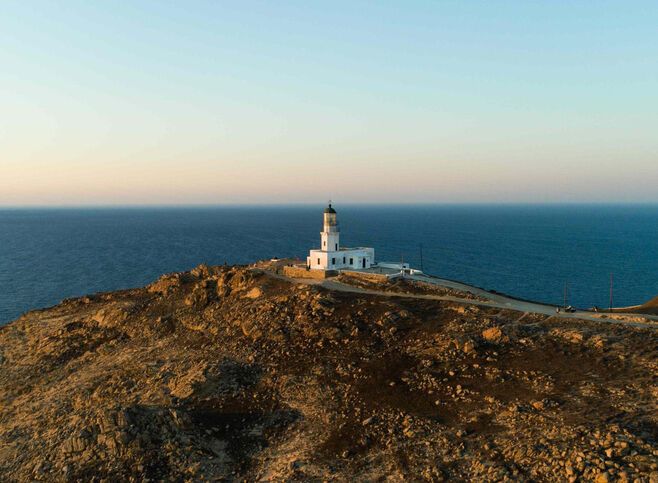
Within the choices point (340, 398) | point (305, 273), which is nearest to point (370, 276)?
point (305, 273)

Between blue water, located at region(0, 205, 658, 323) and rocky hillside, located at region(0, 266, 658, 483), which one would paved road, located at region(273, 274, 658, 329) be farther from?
blue water, located at region(0, 205, 658, 323)

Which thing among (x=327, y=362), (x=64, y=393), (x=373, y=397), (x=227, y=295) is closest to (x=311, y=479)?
(x=373, y=397)

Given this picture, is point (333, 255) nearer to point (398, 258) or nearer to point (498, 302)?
point (498, 302)

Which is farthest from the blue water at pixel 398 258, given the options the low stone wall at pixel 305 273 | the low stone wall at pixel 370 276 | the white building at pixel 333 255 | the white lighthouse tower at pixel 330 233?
the low stone wall at pixel 305 273

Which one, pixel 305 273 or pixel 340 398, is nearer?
pixel 340 398

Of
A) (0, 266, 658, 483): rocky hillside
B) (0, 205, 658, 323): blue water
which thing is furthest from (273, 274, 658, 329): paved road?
(0, 205, 658, 323): blue water

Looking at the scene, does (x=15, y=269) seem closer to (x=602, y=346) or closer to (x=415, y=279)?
(x=415, y=279)

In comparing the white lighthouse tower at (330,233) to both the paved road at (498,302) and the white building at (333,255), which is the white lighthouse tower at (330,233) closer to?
the white building at (333,255)

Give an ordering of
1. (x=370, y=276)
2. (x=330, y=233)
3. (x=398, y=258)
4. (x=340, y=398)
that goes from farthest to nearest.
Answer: (x=398, y=258), (x=330, y=233), (x=370, y=276), (x=340, y=398)
